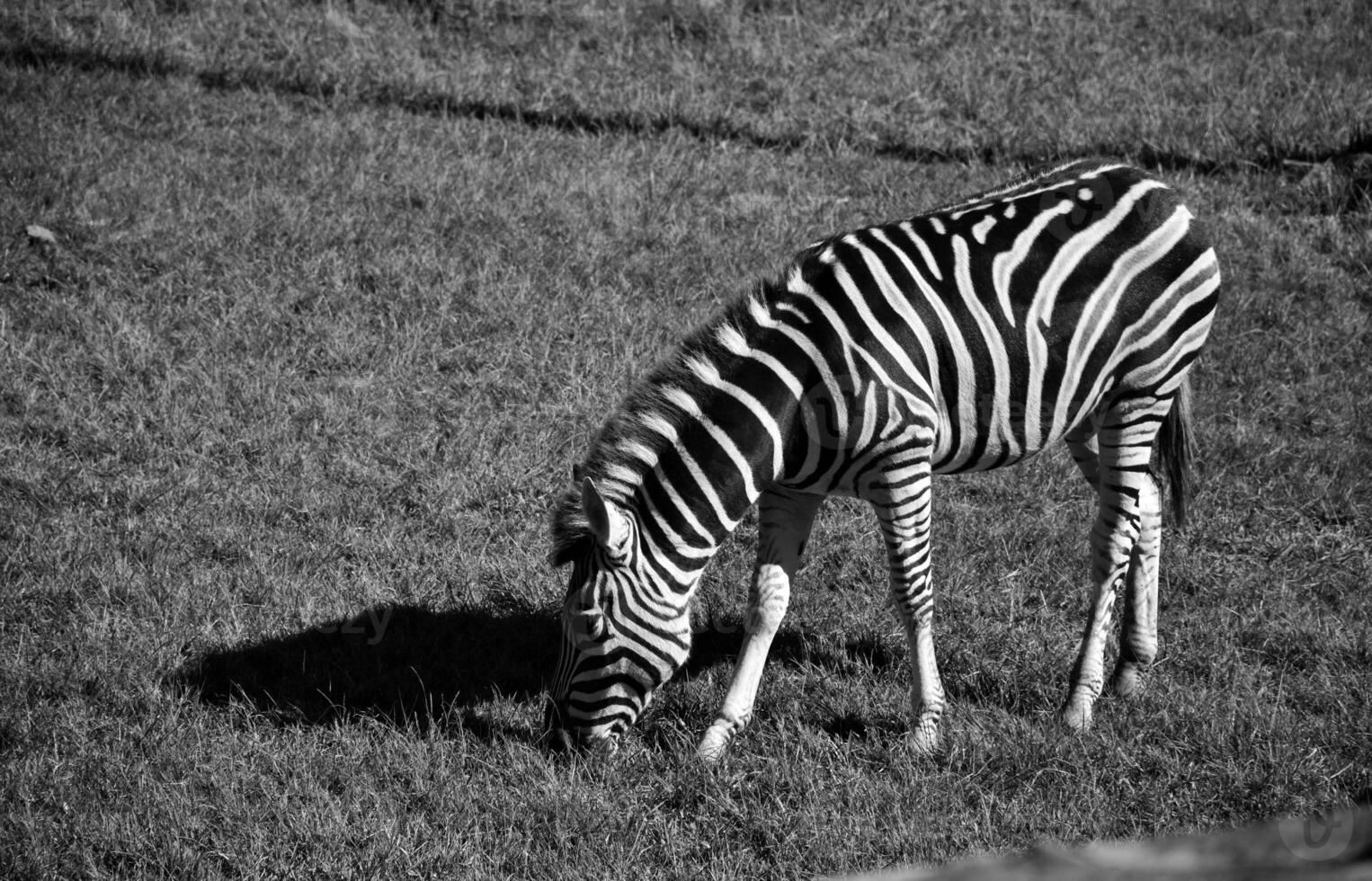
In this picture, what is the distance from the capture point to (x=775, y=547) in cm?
536

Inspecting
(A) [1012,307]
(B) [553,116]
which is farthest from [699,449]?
(B) [553,116]

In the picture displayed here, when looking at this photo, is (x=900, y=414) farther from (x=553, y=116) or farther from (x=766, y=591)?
(x=553, y=116)

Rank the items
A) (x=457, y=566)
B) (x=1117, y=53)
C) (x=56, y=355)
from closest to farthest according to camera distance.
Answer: (x=457, y=566) < (x=56, y=355) < (x=1117, y=53)

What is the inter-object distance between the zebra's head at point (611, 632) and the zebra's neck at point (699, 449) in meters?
0.11

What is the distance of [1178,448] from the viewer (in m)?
5.86

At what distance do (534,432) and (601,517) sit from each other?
304 centimetres

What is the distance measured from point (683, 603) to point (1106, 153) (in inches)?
288

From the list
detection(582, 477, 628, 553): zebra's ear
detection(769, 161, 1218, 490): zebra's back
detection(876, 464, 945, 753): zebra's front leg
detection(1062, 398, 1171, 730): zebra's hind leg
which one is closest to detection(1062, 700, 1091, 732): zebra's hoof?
detection(1062, 398, 1171, 730): zebra's hind leg

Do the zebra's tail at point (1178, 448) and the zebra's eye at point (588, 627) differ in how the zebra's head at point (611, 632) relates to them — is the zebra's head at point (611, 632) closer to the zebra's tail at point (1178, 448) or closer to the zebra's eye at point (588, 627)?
the zebra's eye at point (588, 627)

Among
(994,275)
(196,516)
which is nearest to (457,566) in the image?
(196,516)

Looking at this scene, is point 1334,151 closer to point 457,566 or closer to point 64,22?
point 457,566

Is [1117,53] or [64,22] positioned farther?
[1117,53]

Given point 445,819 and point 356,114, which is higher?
point 356,114

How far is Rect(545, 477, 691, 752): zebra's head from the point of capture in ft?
15.3
